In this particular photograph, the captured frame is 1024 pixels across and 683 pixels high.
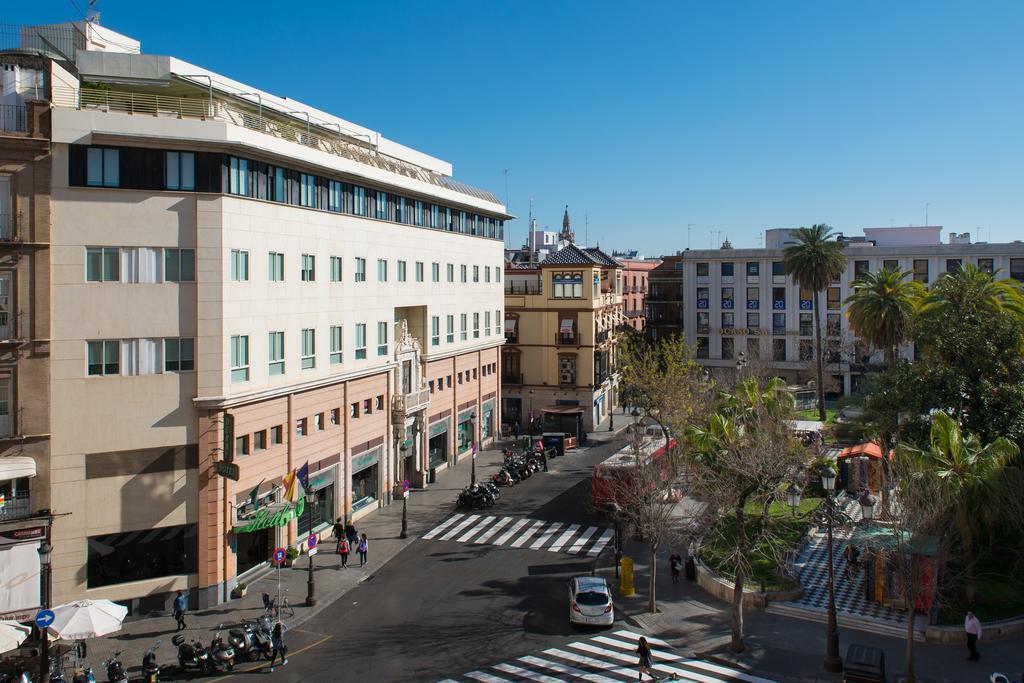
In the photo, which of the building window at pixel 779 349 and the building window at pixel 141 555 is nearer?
the building window at pixel 141 555

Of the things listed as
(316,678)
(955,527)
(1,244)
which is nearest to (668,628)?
(955,527)

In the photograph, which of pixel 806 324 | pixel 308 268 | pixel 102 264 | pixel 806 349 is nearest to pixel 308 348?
pixel 308 268

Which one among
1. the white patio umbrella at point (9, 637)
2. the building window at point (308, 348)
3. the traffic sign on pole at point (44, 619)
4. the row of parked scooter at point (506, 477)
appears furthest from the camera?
the row of parked scooter at point (506, 477)

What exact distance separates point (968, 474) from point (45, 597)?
3253 centimetres

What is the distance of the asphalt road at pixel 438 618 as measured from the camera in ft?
84.7

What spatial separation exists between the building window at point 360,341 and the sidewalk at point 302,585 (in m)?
8.94

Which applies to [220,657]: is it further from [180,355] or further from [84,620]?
[180,355]

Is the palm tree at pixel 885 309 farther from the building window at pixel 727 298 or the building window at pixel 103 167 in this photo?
the building window at pixel 103 167

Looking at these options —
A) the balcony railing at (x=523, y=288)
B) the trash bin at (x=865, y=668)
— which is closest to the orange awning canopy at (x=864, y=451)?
the trash bin at (x=865, y=668)

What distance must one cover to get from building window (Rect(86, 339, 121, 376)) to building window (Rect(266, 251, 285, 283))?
7187mm

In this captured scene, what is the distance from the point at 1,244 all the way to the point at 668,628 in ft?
88.8

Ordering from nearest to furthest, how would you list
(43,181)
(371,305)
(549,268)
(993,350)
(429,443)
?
(43,181), (993,350), (371,305), (429,443), (549,268)

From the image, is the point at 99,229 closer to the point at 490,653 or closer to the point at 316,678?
the point at 316,678

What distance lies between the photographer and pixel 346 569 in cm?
3566
